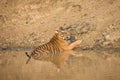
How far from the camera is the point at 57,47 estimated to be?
35.6 feet

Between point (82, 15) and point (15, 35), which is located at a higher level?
point (82, 15)

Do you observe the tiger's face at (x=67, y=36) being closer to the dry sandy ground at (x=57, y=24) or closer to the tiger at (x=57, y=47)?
the tiger at (x=57, y=47)

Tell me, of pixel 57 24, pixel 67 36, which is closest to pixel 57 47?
pixel 67 36

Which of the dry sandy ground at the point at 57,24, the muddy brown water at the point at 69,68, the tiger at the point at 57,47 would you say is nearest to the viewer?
the muddy brown water at the point at 69,68

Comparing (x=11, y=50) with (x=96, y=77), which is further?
(x=11, y=50)

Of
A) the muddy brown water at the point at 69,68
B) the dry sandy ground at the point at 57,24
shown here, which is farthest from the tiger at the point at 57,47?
the muddy brown water at the point at 69,68

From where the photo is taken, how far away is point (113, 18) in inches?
455

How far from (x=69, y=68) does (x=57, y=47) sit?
2.87 metres

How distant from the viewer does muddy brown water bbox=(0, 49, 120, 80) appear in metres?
7.17

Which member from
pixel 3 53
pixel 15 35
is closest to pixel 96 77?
pixel 3 53

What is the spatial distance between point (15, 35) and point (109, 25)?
2.83 metres

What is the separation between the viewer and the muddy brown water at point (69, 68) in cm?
717

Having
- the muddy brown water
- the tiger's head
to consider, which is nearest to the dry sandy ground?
the muddy brown water

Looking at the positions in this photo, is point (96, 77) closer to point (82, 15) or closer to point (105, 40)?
point (105, 40)
